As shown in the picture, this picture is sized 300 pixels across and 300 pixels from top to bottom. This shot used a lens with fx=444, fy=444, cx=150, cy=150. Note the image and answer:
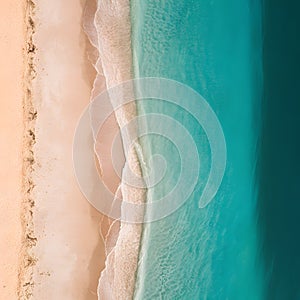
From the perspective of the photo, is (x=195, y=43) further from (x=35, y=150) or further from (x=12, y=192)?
(x=12, y=192)

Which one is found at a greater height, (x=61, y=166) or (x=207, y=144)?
(x=207, y=144)

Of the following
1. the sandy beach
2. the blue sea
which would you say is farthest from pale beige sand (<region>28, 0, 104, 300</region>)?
the blue sea

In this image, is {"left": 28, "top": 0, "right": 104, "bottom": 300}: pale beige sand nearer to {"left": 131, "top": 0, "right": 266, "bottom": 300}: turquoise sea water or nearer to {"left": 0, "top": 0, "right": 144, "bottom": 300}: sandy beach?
{"left": 0, "top": 0, "right": 144, "bottom": 300}: sandy beach

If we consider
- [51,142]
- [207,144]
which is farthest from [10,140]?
[207,144]

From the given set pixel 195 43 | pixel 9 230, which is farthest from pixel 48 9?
Result: pixel 9 230

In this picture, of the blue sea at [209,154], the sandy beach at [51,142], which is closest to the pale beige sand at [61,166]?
the sandy beach at [51,142]

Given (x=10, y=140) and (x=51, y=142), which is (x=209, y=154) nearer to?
(x=51, y=142)
